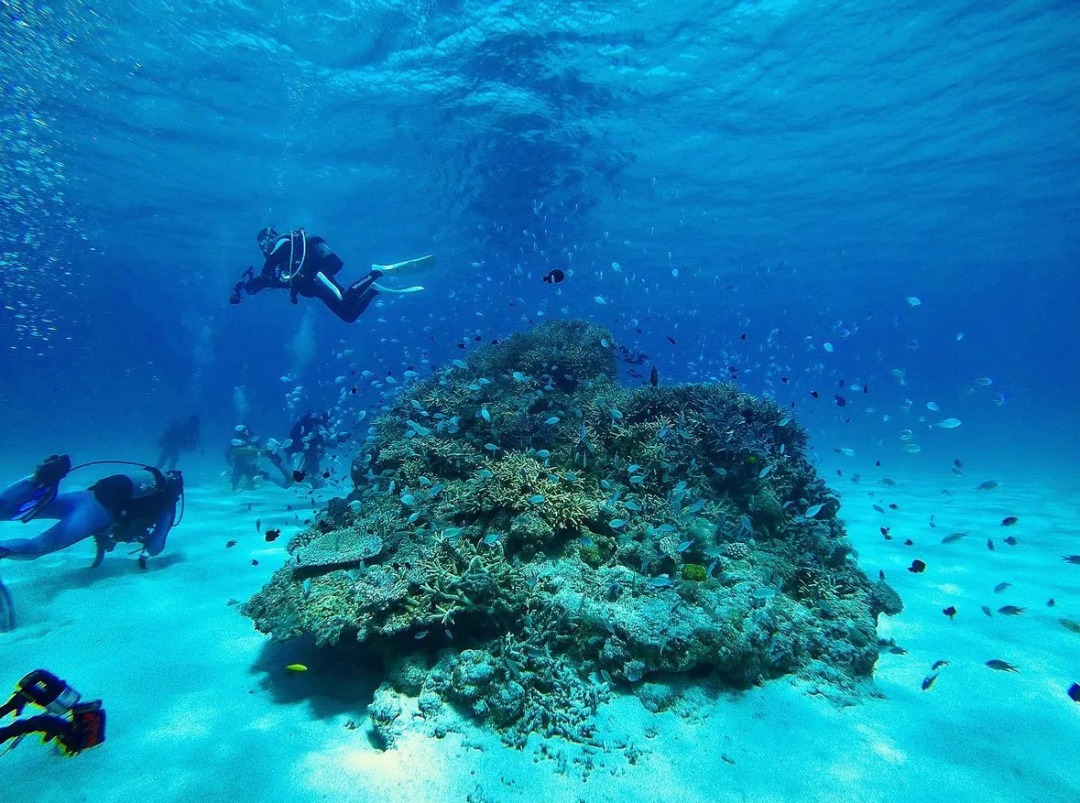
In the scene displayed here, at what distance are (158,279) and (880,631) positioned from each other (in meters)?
66.9

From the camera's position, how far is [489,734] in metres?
4.41

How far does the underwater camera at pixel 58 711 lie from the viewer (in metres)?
3.30

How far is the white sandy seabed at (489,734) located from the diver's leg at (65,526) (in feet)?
2.27

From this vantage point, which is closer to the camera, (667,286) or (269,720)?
(269,720)

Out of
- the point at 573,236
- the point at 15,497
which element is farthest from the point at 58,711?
the point at 573,236

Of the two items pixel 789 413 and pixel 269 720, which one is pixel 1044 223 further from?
Answer: pixel 269 720

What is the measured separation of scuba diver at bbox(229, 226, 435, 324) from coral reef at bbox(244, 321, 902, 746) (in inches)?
174

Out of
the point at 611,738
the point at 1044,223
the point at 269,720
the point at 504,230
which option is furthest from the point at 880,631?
the point at 1044,223

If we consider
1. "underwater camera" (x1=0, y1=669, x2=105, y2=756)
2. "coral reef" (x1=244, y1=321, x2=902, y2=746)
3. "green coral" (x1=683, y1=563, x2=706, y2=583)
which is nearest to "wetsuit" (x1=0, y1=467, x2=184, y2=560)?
"coral reef" (x1=244, y1=321, x2=902, y2=746)

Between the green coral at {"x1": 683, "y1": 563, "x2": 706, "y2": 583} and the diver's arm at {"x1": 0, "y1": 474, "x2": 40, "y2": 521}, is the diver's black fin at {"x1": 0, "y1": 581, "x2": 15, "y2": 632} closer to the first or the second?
the diver's arm at {"x1": 0, "y1": 474, "x2": 40, "y2": 521}

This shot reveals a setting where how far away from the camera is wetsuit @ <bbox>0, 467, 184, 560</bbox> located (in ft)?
23.5

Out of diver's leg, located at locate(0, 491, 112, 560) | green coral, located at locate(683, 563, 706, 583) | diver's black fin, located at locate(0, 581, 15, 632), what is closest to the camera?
green coral, located at locate(683, 563, 706, 583)

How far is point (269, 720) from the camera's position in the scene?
190 inches

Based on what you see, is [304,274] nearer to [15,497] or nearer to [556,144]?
[15,497]
